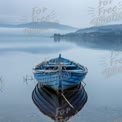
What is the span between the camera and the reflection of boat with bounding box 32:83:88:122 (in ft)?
37.7

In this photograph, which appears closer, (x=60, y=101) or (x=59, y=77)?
(x=60, y=101)

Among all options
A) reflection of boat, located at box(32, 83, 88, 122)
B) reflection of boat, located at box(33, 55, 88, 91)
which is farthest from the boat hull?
reflection of boat, located at box(32, 83, 88, 122)

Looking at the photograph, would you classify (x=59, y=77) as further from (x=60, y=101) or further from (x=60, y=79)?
(x=60, y=101)

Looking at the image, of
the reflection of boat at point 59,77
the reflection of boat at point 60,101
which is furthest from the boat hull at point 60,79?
the reflection of boat at point 60,101

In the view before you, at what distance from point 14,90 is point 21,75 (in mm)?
4819

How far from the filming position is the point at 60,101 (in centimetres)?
1303

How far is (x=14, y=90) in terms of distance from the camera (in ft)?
52.4

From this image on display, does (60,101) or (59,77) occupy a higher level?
(59,77)

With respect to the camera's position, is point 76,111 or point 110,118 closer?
point 110,118

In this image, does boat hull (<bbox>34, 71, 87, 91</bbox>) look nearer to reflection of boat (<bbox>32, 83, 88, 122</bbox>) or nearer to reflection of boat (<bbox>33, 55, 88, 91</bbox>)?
reflection of boat (<bbox>33, 55, 88, 91</bbox>)

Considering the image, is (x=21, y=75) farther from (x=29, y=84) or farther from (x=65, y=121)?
(x=65, y=121)

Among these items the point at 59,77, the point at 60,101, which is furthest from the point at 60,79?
the point at 60,101

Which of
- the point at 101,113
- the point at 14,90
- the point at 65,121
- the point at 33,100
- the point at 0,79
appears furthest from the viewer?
the point at 0,79

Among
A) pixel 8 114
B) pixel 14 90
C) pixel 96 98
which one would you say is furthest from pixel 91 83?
pixel 8 114
